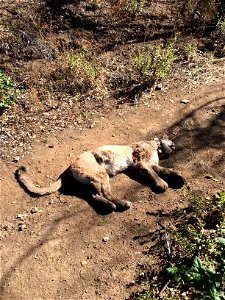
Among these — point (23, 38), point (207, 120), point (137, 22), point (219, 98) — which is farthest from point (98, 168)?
point (137, 22)

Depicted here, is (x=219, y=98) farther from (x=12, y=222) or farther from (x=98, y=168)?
(x=12, y=222)

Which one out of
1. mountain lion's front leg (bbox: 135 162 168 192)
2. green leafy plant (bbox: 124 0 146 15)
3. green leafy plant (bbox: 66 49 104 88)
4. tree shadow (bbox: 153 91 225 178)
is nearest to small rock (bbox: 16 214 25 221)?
mountain lion's front leg (bbox: 135 162 168 192)

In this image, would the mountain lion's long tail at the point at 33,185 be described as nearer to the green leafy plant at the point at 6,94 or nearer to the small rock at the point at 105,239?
the small rock at the point at 105,239

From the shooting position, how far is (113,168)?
5.09m

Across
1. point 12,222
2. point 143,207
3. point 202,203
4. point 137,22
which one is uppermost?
point 137,22

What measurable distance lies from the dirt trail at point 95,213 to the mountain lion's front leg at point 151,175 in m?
0.10

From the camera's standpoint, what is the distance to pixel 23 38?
7344 millimetres

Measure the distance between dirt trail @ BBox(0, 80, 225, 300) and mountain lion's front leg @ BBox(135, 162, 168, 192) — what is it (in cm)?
10

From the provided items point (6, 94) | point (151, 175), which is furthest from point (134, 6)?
point (151, 175)

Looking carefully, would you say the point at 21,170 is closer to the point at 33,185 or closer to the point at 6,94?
the point at 33,185

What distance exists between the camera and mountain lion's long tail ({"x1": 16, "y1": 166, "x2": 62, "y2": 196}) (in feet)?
15.9

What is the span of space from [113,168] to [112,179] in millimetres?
144

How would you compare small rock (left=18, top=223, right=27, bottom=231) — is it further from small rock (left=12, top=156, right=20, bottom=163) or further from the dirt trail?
small rock (left=12, top=156, right=20, bottom=163)

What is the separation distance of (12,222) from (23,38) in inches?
158
